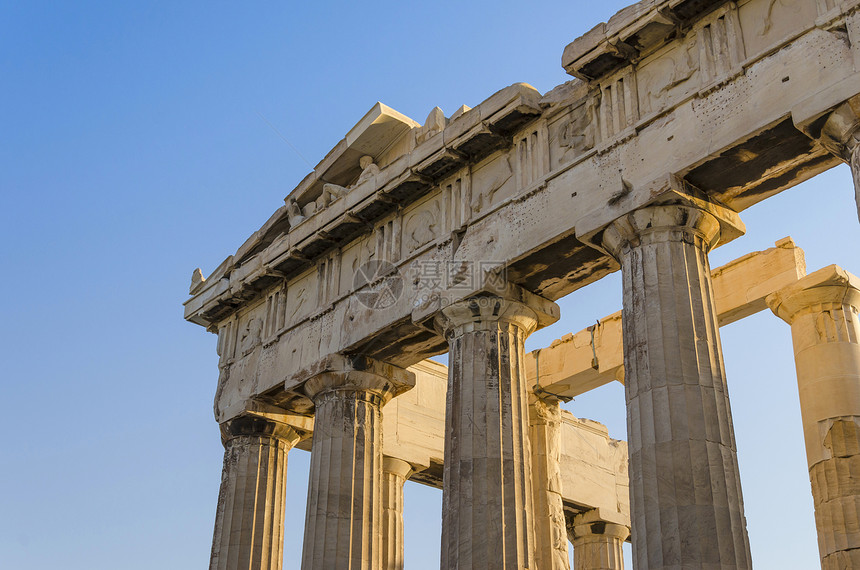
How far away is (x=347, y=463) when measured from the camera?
20.8m

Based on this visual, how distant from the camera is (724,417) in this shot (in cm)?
1455

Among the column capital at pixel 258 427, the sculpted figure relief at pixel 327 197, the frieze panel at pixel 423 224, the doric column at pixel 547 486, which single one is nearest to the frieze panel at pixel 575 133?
the frieze panel at pixel 423 224

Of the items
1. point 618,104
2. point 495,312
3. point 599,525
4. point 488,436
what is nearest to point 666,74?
point 618,104

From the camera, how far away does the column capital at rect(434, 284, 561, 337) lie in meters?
18.5

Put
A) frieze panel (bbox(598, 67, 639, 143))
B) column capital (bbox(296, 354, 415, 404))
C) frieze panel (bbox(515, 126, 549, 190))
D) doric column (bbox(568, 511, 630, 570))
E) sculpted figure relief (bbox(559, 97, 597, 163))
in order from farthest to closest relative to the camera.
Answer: doric column (bbox(568, 511, 630, 570))
column capital (bbox(296, 354, 415, 404))
frieze panel (bbox(515, 126, 549, 190))
sculpted figure relief (bbox(559, 97, 597, 163))
frieze panel (bbox(598, 67, 639, 143))

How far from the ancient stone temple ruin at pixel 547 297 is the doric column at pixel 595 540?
5.12 metres

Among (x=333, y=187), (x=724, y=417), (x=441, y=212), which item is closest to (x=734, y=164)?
(x=724, y=417)

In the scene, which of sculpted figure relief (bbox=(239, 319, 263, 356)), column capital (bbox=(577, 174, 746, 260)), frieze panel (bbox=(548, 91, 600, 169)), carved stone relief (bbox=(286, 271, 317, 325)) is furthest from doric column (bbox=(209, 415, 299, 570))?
column capital (bbox=(577, 174, 746, 260))

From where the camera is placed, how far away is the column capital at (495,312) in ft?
60.7

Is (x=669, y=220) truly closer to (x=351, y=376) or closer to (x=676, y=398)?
(x=676, y=398)

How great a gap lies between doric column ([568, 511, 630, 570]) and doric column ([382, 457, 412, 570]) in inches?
231

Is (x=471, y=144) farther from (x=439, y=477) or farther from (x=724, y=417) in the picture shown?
(x=439, y=477)

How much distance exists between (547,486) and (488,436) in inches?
287

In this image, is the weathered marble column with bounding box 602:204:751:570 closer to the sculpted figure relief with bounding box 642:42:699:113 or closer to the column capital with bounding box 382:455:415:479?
the sculpted figure relief with bounding box 642:42:699:113
